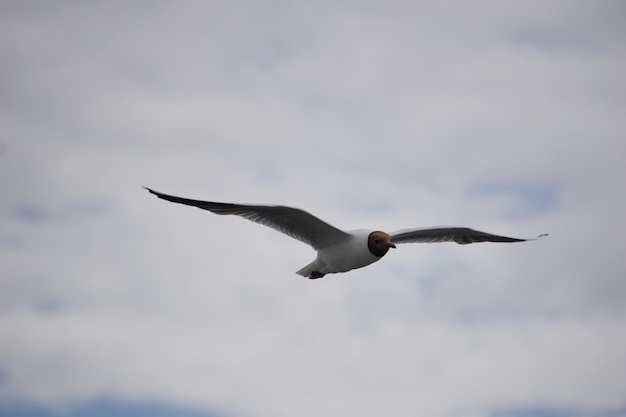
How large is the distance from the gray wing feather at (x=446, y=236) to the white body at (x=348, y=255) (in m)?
1.64

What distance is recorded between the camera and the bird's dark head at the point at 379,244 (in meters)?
17.9

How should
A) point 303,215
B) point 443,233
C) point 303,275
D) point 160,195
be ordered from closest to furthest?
point 160,195 → point 303,215 → point 303,275 → point 443,233

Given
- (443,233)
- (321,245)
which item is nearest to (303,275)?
(321,245)

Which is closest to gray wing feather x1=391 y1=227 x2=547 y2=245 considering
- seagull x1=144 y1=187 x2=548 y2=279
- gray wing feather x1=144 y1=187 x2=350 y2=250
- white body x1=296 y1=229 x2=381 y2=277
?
seagull x1=144 y1=187 x2=548 y2=279

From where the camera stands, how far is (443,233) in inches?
821

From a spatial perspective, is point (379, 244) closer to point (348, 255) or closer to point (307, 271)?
point (348, 255)

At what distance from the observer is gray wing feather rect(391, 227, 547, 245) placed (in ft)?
65.6

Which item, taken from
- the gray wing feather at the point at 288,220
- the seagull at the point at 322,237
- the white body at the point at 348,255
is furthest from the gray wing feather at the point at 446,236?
the gray wing feather at the point at 288,220

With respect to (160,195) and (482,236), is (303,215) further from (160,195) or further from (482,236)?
(482,236)

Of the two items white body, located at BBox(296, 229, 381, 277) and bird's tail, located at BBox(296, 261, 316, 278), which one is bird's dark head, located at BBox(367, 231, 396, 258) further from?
bird's tail, located at BBox(296, 261, 316, 278)

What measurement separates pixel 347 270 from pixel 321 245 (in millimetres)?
753

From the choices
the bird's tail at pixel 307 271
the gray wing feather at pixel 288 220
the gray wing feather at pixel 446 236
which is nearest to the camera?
the gray wing feather at pixel 288 220

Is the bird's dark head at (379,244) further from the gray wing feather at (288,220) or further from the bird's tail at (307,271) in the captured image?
the bird's tail at (307,271)

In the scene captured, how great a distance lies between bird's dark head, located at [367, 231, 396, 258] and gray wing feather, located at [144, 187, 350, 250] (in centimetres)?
51
